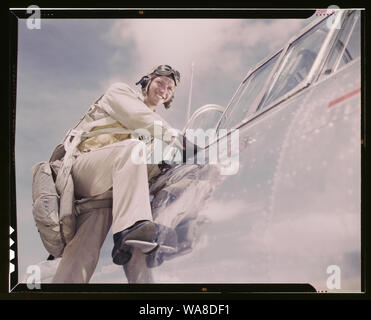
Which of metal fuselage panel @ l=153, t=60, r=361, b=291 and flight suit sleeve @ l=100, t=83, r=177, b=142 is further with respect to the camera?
flight suit sleeve @ l=100, t=83, r=177, b=142

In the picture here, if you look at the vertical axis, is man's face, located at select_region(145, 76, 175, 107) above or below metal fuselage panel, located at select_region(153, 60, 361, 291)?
above

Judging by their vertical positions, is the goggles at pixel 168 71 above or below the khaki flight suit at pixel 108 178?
above

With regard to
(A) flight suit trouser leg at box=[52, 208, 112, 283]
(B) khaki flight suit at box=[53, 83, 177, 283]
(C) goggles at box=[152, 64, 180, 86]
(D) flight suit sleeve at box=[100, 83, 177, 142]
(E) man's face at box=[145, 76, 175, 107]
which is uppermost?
(C) goggles at box=[152, 64, 180, 86]

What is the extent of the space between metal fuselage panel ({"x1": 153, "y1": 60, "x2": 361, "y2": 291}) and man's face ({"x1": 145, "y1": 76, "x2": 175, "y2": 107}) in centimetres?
50

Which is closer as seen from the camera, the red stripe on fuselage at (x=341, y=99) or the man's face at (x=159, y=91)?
the red stripe on fuselage at (x=341, y=99)

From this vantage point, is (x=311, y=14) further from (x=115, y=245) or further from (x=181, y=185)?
(x=115, y=245)

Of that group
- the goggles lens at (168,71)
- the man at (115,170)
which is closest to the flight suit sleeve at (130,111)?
the man at (115,170)

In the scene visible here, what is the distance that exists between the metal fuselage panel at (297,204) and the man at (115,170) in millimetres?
280

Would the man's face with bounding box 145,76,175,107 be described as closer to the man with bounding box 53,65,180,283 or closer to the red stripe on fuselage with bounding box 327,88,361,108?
the man with bounding box 53,65,180,283

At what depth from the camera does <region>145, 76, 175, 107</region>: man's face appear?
8.32 feet

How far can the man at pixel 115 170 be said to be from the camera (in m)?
2.44

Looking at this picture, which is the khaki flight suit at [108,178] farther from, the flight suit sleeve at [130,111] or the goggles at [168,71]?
the goggles at [168,71]

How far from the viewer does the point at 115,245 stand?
2.45 m

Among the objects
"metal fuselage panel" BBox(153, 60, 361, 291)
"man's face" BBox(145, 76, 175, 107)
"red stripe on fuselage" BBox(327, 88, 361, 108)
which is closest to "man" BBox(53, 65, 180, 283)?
"man's face" BBox(145, 76, 175, 107)
